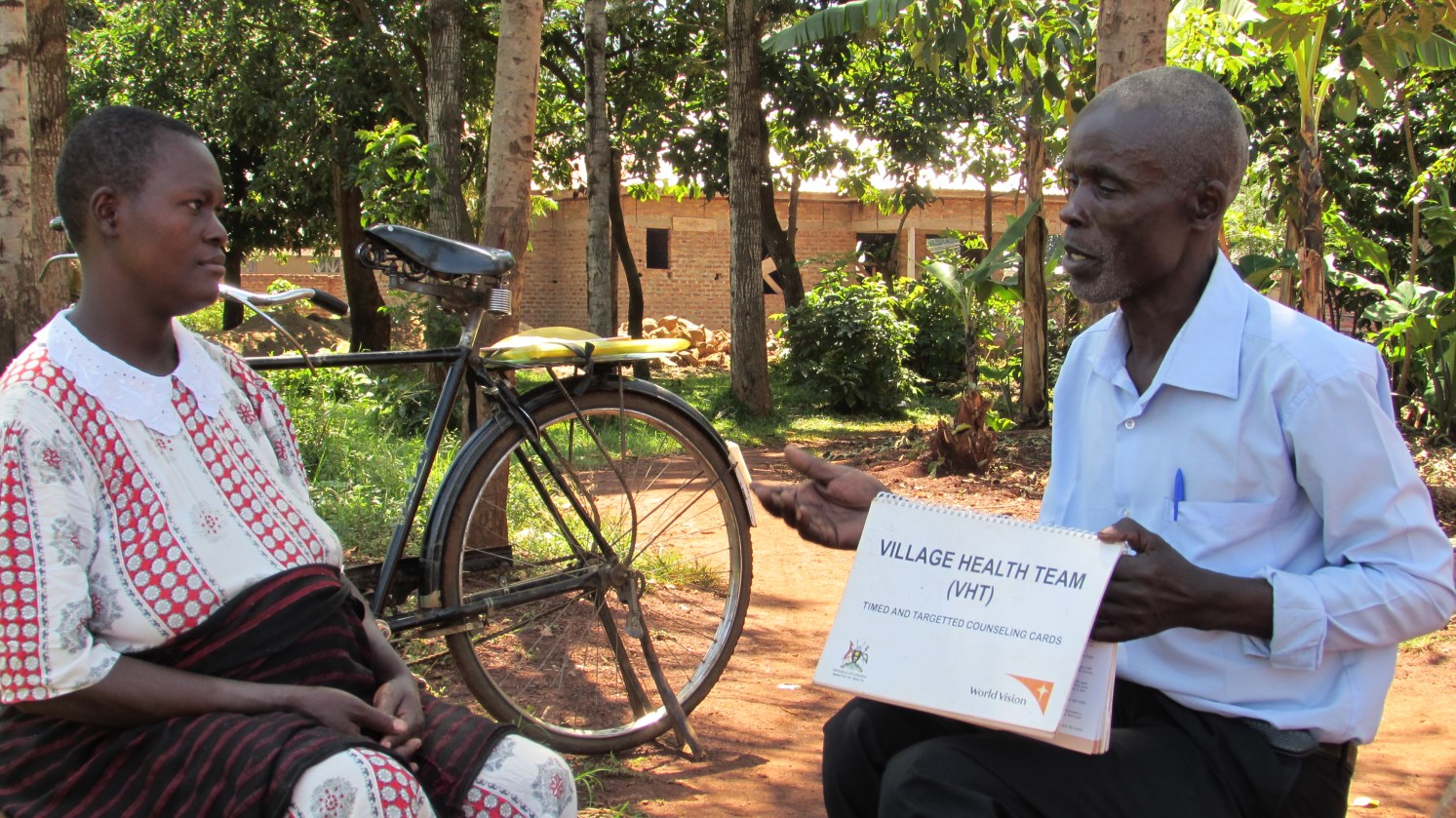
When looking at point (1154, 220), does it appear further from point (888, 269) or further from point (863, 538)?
point (888, 269)

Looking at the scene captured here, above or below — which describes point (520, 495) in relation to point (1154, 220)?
below

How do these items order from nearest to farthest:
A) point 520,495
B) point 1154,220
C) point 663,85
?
point 1154,220 → point 520,495 → point 663,85

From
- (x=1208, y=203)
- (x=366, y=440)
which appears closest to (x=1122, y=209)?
(x=1208, y=203)

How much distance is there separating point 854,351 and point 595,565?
1110 cm

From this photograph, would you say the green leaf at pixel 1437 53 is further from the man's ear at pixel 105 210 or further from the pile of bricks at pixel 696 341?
the pile of bricks at pixel 696 341

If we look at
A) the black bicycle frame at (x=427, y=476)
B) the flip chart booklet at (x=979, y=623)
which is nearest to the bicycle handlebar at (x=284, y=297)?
the black bicycle frame at (x=427, y=476)

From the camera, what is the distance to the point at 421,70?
1498 cm

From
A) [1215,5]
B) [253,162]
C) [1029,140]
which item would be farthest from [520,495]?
[253,162]

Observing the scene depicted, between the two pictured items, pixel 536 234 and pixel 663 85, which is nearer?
pixel 663 85

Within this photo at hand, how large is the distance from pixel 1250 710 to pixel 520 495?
4.27 m

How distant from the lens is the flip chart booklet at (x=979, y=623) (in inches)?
59.2

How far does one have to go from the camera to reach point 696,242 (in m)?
25.8

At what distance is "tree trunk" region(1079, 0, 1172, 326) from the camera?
16.1 feet

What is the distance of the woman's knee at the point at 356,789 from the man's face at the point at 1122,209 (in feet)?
4.22
